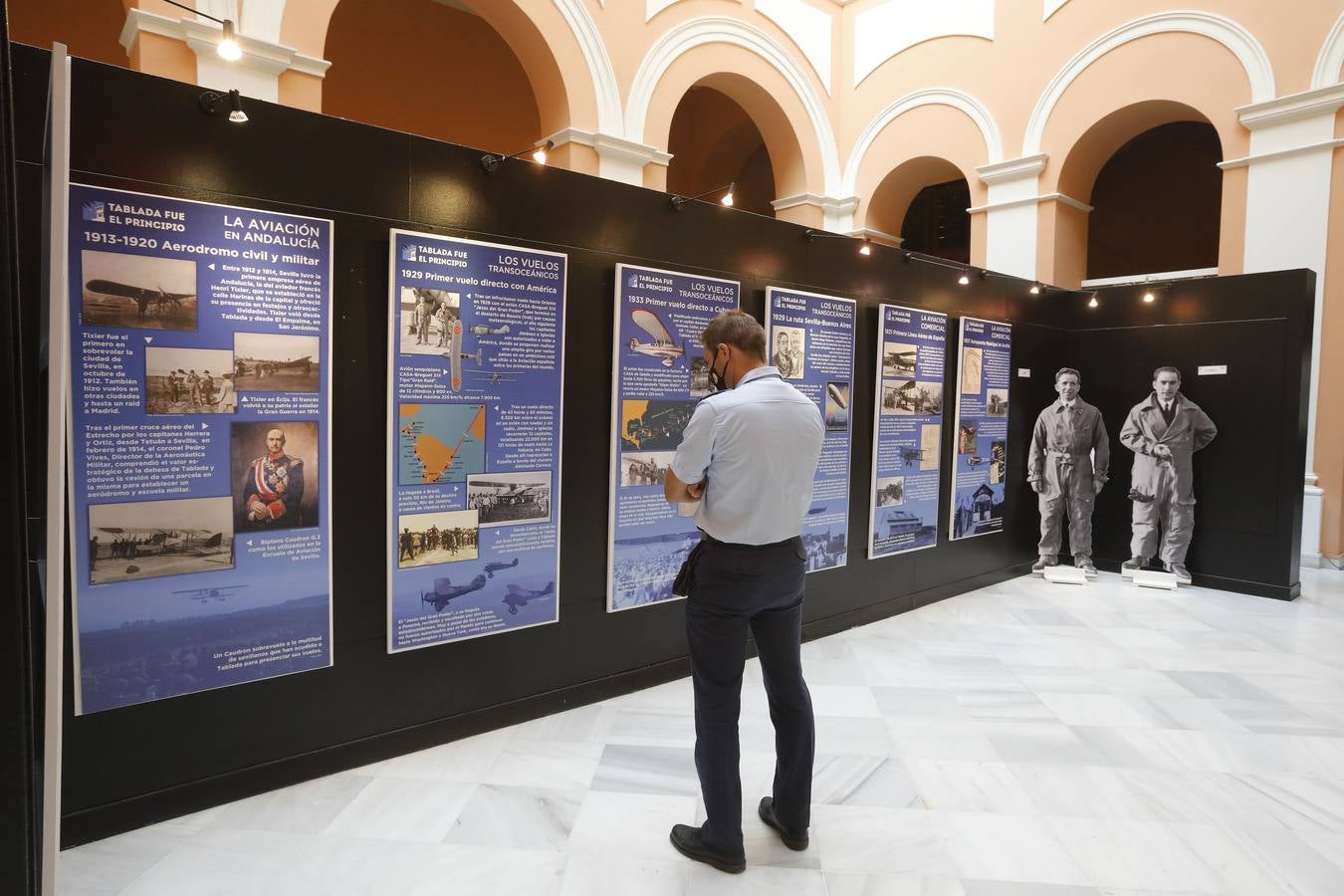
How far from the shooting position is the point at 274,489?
3369mm

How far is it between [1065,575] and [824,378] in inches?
164

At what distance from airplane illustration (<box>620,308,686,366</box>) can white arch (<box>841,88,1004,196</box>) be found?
921cm

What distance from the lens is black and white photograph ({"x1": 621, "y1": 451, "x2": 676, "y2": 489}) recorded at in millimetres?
4594

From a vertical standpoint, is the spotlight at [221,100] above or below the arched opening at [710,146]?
below

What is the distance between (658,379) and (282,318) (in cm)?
216

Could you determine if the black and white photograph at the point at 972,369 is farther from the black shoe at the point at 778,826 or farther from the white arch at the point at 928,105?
the white arch at the point at 928,105

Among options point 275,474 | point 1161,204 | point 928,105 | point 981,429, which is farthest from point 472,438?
point 1161,204

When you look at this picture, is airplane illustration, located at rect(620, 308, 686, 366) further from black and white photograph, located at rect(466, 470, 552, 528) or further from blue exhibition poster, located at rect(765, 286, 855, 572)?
black and white photograph, located at rect(466, 470, 552, 528)

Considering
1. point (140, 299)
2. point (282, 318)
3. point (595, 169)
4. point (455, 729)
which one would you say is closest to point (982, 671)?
point (455, 729)

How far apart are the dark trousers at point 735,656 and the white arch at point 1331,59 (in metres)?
10.2

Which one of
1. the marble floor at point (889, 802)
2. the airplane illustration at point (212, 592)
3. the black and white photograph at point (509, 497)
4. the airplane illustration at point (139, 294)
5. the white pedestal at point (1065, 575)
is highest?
the airplane illustration at point (139, 294)

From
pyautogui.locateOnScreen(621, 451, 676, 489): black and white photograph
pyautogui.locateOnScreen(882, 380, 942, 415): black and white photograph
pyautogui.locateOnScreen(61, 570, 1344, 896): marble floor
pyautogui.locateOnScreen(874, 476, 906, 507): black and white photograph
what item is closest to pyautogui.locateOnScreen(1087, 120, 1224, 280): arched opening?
pyautogui.locateOnScreen(882, 380, 942, 415): black and white photograph

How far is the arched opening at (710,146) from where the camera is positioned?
16.3 meters

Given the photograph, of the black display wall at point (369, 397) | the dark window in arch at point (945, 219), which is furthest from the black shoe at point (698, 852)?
the dark window in arch at point (945, 219)
